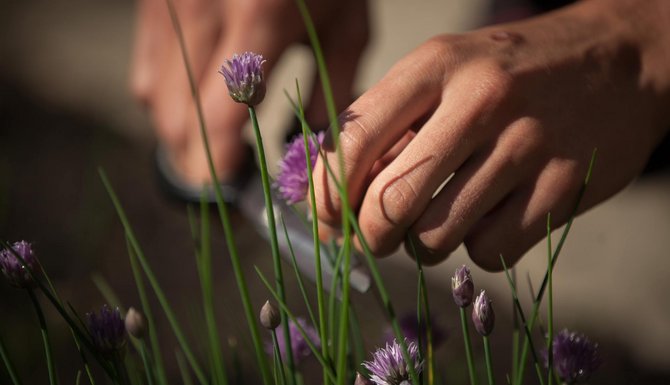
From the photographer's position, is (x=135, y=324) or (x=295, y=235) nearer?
(x=135, y=324)

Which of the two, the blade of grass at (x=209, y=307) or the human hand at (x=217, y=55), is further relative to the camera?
the human hand at (x=217, y=55)

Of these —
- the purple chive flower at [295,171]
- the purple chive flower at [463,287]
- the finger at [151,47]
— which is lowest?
the purple chive flower at [463,287]

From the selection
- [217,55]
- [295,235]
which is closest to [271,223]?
[295,235]

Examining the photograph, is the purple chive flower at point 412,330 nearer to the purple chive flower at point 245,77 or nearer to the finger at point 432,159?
the finger at point 432,159

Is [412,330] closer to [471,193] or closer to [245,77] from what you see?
[471,193]

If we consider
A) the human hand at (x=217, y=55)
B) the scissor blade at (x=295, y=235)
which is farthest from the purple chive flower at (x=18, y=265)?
the human hand at (x=217, y=55)

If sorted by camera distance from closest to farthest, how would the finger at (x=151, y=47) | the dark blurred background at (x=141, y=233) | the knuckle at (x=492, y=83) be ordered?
the knuckle at (x=492, y=83) < the finger at (x=151, y=47) < the dark blurred background at (x=141, y=233)
